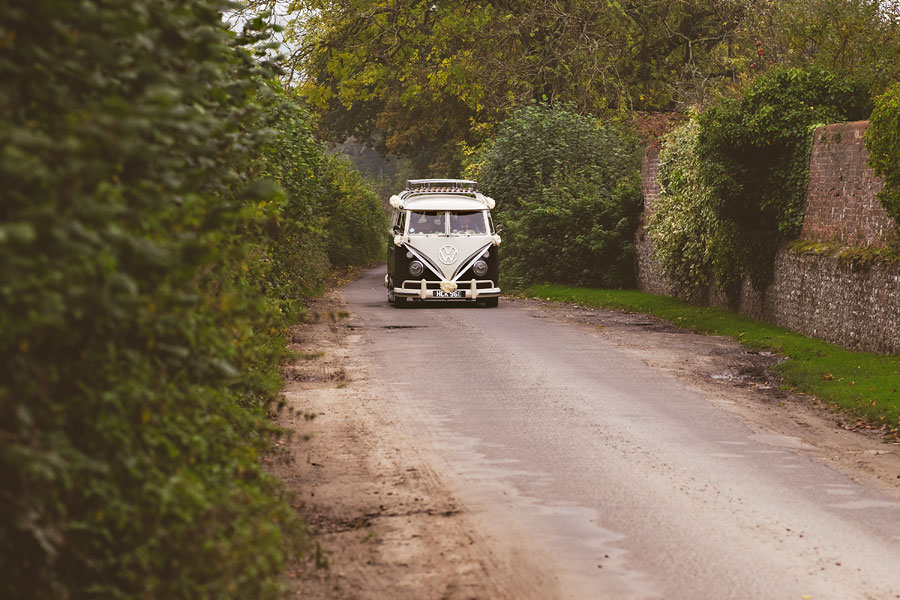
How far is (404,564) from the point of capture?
6.71 m

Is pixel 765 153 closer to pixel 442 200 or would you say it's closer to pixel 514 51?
pixel 442 200

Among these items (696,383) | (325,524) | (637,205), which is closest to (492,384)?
(696,383)

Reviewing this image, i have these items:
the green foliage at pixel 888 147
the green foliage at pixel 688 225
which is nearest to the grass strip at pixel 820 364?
the green foliage at pixel 688 225

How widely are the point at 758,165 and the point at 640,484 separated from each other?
1240 cm

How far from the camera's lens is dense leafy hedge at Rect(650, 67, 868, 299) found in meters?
18.9

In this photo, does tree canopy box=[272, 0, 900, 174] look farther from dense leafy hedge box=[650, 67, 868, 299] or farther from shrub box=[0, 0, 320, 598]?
shrub box=[0, 0, 320, 598]

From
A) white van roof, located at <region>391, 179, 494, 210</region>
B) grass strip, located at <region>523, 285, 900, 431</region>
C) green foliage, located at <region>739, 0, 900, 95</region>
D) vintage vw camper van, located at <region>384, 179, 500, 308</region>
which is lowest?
grass strip, located at <region>523, 285, 900, 431</region>

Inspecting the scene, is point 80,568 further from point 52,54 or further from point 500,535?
point 500,535

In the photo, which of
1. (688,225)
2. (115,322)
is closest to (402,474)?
(115,322)

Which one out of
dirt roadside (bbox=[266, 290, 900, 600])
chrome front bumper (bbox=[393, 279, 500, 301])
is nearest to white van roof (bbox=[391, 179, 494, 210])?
chrome front bumper (bbox=[393, 279, 500, 301])

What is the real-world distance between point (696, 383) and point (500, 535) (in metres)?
6.95

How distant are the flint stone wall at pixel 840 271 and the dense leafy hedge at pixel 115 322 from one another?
38.8ft

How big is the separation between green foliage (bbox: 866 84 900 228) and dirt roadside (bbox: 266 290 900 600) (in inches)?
104

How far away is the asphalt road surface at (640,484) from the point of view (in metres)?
6.69
